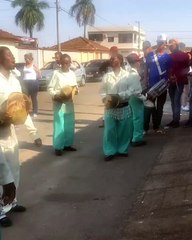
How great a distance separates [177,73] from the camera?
33.6 ft

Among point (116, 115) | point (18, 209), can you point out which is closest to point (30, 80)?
point (116, 115)

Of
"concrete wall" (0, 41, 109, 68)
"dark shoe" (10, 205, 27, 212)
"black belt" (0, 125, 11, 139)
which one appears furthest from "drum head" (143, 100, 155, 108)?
"concrete wall" (0, 41, 109, 68)

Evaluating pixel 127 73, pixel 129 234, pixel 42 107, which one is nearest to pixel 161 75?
pixel 127 73

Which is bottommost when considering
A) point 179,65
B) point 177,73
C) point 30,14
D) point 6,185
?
point 6,185

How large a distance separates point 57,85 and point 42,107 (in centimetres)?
828

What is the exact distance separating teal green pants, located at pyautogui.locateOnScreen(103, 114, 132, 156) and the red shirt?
2.75m

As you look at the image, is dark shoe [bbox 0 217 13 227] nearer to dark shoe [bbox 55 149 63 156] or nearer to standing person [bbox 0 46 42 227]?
standing person [bbox 0 46 42 227]

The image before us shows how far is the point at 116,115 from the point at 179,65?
3.12 meters

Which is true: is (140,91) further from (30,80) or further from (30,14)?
(30,14)

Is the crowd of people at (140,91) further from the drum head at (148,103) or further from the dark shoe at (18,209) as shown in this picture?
the dark shoe at (18,209)

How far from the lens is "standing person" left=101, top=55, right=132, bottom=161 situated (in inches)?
301

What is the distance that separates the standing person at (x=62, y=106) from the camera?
8180mm

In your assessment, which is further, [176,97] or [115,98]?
[176,97]

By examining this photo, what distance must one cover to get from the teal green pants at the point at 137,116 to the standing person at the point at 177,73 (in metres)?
1.41
